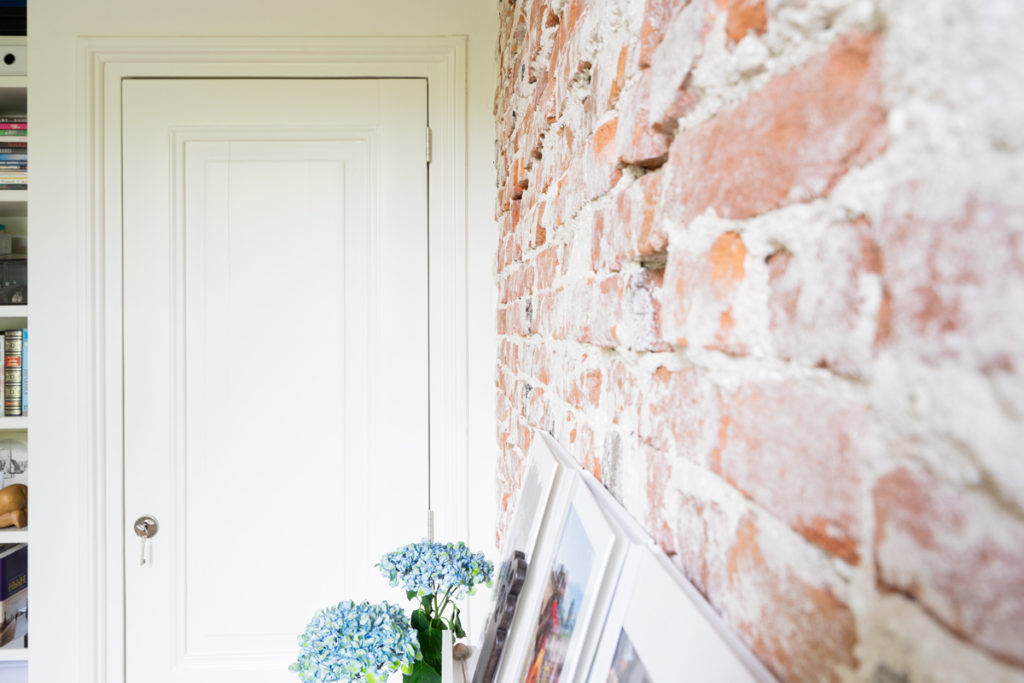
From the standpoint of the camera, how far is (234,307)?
6.43ft

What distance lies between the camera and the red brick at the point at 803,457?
0.26 metres

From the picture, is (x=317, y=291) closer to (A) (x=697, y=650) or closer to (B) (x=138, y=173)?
(B) (x=138, y=173)

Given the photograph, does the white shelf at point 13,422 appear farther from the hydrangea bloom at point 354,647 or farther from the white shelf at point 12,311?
the hydrangea bloom at point 354,647

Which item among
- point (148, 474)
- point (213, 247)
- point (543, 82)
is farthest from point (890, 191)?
point (148, 474)

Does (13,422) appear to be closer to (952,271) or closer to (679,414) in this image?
(679,414)

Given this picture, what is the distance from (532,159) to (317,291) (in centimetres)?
105

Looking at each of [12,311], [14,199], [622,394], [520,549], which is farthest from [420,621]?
[14,199]

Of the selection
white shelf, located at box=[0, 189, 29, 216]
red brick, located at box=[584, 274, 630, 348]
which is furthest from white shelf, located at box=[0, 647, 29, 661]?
red brick, located at box=[584, 274, 630, 348]

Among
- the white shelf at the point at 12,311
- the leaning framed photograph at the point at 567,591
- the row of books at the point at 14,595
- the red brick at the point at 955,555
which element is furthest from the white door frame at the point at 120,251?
the red brick at the point at 955,555

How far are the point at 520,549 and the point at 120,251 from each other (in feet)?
5.44

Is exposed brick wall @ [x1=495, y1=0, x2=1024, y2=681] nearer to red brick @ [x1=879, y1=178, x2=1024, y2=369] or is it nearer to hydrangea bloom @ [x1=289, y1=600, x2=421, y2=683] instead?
red brick @ [x1=879, y1=178, x2=1024, y2=369]

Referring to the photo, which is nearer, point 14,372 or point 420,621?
point 420,621

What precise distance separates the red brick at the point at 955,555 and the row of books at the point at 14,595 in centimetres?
257

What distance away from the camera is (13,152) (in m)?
2.08
